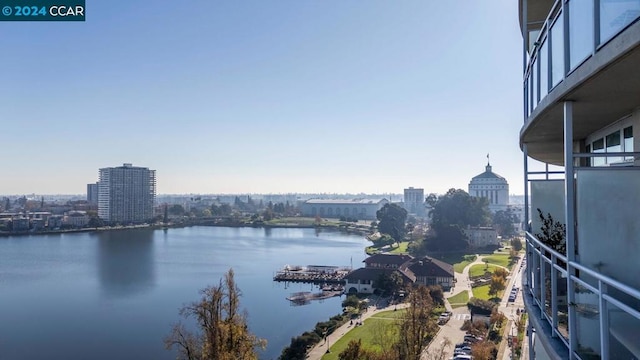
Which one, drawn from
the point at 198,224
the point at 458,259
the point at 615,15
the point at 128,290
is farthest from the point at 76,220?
the point at 615,15

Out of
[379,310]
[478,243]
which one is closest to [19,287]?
[379,310]

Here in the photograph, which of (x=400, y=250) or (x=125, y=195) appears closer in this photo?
(x=400, y=250)

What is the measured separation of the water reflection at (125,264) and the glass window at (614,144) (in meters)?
18.7

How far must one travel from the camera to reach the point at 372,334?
12.4 metres

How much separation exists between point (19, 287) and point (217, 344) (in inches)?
658

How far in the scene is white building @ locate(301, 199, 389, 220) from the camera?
216 ft

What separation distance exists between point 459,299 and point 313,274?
8731 millimetres

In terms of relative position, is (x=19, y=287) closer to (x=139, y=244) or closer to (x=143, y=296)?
(x=143, y=296)

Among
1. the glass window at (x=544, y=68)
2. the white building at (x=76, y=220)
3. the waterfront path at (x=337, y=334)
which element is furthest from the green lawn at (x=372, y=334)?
the white building at (x=76, y=220)

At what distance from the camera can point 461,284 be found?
19797 millimetres

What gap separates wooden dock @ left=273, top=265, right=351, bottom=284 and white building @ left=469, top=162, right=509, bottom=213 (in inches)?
1232

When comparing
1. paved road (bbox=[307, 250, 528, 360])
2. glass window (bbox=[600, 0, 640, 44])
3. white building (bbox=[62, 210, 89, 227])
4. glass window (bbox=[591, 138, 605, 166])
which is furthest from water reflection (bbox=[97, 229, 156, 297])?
glass window (bbox=[600, 0, 640, 44])

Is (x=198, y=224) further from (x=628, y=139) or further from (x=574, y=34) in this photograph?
(x=574, y=34)

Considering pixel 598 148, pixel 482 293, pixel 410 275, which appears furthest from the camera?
pixel 410 275
